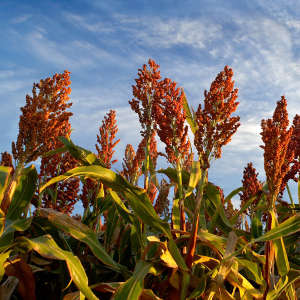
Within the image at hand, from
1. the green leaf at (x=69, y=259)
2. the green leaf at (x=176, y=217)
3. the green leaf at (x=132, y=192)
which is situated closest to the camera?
the green leaf at (x=69, y=259)

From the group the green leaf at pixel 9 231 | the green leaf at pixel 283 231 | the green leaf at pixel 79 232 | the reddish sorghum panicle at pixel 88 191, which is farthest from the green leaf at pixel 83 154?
the reddish sorghum panicle at pixel 88 191

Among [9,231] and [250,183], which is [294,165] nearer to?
[250,183]

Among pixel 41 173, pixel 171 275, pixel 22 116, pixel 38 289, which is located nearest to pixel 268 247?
pixel 171 275

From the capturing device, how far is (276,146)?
183 centimetres

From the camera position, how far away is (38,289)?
2.07m

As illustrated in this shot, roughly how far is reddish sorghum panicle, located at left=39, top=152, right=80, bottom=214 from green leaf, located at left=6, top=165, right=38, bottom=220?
1143 millimetres

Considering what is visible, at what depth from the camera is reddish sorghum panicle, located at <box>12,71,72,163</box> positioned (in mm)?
2291

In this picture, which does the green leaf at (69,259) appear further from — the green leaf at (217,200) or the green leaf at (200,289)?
the green leaf at (217,200)

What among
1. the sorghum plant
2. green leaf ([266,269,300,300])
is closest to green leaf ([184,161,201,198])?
the sorghum plant

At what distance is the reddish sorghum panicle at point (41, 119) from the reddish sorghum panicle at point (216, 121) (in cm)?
107

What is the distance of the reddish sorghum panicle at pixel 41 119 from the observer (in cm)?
229

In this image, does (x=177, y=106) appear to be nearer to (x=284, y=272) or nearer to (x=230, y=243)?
(x=230, y=243)

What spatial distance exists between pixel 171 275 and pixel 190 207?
0.74 meters

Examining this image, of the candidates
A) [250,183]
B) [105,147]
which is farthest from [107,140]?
[250,183]
